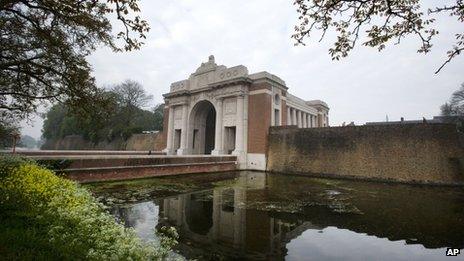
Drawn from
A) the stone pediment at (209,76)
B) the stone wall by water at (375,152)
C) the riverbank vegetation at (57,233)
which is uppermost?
the stone pediment at (209,76)

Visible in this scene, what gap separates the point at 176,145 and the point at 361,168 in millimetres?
21408

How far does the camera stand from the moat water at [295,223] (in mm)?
5262

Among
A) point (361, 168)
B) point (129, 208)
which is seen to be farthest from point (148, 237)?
point (361, 168)

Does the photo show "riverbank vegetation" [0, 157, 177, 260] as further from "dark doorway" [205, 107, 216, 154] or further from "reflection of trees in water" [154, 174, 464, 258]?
"dark doorway" [205, 107, 216, 154]

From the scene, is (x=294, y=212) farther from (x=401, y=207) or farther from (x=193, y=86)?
(x=193, y=86)

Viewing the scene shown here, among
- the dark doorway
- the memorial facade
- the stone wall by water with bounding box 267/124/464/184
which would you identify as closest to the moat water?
the stone wall by water with bounding box 267/124/464/184

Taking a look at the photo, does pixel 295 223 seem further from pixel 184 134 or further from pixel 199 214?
pixel 184 134

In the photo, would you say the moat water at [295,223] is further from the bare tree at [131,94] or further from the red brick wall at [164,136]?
the bare tree at [131,94]

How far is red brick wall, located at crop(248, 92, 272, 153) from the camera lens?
2411 cm

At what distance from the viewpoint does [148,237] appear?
573cm

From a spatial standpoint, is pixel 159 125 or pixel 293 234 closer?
pixel 293 234

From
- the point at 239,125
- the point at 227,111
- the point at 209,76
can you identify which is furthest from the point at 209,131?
the point at 239,125

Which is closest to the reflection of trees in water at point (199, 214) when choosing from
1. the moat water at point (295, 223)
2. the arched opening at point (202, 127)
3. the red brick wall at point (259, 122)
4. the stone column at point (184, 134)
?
the moat water at point (295, 223)

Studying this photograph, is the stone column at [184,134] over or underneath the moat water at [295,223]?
over
